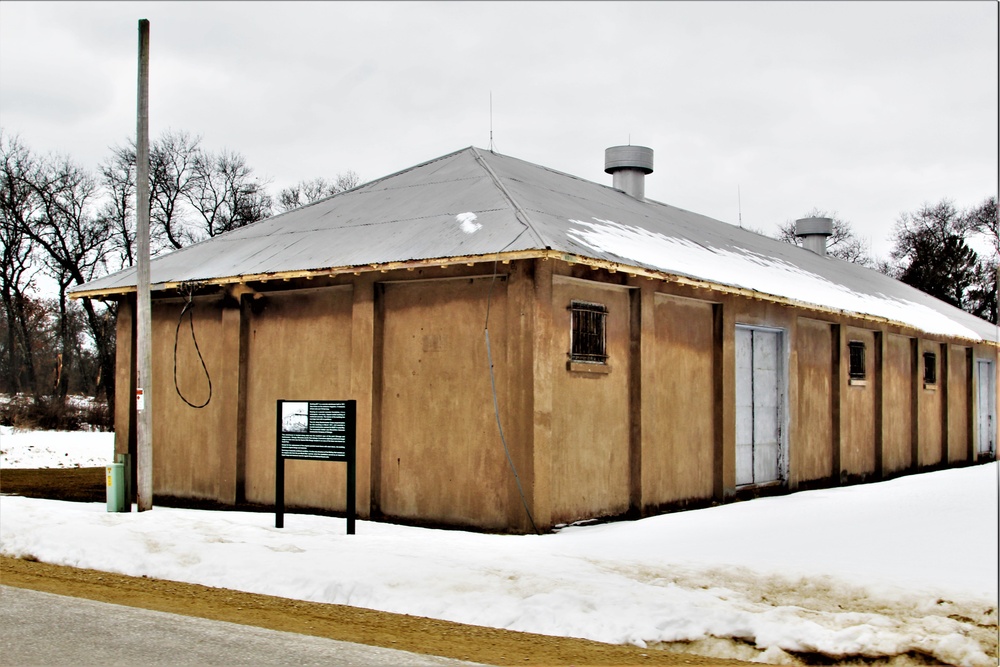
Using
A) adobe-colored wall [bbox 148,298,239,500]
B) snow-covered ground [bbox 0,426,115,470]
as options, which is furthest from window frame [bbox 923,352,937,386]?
snow-covered ground [bbox 0,426,115,470]

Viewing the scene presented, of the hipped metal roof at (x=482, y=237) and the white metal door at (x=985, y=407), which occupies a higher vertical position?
the hipped metal roof at (x=482, y=237)

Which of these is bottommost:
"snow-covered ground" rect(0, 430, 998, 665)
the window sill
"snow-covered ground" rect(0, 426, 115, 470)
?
"snow-covered ground" rect(0, 426, 115, 470)

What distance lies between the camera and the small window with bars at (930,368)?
2472cm

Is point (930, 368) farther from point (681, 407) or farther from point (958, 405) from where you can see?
point (681, 407)

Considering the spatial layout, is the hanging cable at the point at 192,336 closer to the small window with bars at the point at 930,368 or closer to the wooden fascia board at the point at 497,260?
the wooden fascia board at the point at 497,260

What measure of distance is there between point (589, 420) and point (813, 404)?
7.40 m

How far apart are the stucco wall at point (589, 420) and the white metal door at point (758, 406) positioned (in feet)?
11.5

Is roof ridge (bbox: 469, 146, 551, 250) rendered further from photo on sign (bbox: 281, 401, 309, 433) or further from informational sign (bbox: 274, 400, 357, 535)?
photo on sign (bbox: 281, 401, 309, 433)

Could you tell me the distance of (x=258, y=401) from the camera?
15.1 metres

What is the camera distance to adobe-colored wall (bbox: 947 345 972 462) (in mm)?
25938

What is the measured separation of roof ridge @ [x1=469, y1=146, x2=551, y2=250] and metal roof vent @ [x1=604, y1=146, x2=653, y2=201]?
5.46m

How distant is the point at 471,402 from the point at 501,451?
2.51 feet

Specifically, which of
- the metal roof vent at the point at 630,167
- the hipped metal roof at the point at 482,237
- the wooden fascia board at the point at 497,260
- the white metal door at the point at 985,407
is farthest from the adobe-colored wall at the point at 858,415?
the white metal door at the point at 985,407

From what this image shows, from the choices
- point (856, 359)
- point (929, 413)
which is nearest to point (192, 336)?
point (856, 359)
